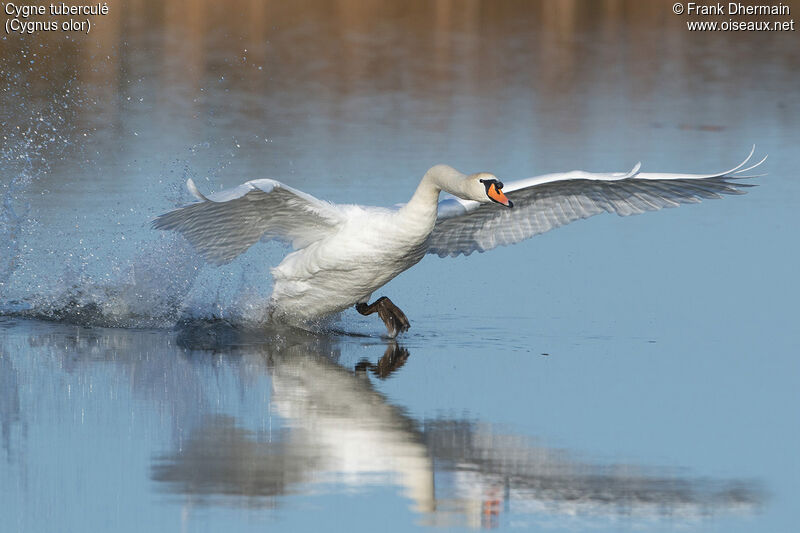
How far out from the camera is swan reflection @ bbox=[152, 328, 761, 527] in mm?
6789

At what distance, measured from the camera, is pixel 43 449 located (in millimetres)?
7477

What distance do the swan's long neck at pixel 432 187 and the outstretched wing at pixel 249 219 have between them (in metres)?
0.80

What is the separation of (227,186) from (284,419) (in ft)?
26.6

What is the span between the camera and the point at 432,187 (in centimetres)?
998

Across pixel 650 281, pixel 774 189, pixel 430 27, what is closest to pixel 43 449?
pixel 650 281

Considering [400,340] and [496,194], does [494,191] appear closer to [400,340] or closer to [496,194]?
[496,194]

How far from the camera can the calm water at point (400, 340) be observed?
6.94 m

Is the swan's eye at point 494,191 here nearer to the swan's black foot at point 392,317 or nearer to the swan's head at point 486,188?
the swan's head at point 486,188

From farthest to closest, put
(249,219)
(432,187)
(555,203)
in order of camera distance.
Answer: (555,203)
(249,219)
(432,187)

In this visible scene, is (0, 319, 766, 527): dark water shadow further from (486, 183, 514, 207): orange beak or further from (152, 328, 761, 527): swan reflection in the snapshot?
(486, 183, 514, 207): orange beak

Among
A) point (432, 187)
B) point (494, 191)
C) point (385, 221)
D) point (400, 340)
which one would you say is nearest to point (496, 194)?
point (494, 191)


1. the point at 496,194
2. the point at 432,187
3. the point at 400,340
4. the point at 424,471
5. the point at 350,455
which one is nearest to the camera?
the point at 424,471

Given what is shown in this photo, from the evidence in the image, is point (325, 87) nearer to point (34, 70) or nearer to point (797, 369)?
point (34, 70)

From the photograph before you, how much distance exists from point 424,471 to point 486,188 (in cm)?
313
